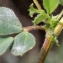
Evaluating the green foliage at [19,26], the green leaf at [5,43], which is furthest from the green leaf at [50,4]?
the green leaf at [5,43]

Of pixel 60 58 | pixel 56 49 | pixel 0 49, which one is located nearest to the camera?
pixel 0 49

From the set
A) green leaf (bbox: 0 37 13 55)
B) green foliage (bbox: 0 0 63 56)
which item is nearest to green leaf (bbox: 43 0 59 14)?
green foliage (bbox: 0 0 63 56)

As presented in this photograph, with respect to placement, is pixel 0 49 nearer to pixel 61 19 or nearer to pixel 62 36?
pixel 61 19

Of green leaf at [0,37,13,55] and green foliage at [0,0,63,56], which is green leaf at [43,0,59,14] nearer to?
green foliage at [0,0,63,56]

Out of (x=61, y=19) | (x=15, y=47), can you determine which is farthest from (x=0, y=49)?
(x=61, y=19)

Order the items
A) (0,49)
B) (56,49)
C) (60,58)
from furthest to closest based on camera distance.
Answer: (56,49), (60,58), (0,49)
